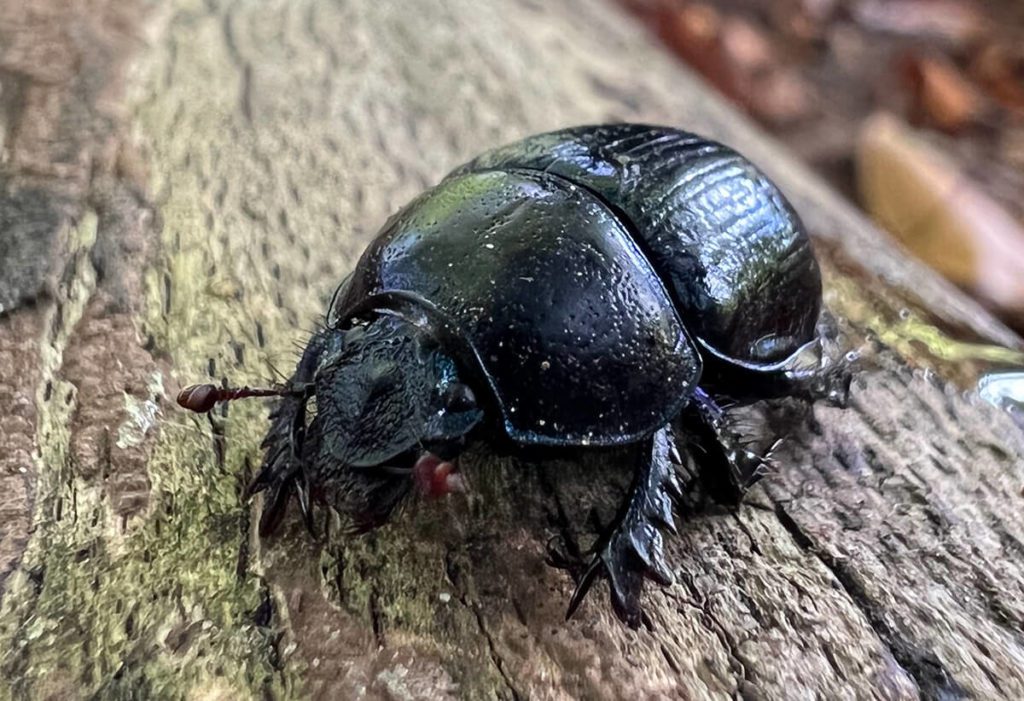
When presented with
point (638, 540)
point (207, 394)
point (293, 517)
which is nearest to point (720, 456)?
point (638, 540)

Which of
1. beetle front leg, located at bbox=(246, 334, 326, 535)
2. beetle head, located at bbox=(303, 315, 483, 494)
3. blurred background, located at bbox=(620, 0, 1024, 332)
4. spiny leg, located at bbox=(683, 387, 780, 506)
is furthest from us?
blurred background, located at bbox=(620, 0, 1024, 332)

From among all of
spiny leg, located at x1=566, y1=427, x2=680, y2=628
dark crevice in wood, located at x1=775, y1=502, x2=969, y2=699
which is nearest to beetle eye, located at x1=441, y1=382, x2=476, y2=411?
spiny leg, located at x1=566, y1=427, x2=680, y2=628

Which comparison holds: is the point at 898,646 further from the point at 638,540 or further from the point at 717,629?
the point at 638,540

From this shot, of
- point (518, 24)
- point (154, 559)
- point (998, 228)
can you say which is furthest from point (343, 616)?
point (998, 228)

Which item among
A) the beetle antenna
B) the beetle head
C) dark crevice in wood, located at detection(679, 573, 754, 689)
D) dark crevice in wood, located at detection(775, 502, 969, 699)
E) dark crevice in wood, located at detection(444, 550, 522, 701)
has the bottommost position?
dark crevice in wood, located at detection(444, 550, 522, 701)

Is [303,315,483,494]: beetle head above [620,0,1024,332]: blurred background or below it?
above

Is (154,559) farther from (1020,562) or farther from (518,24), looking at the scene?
(518,24)

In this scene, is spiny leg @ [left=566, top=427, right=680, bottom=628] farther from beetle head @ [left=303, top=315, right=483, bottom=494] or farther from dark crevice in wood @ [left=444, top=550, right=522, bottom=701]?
beetle head @ [left=303, top=315, right=483, bottom=494]
